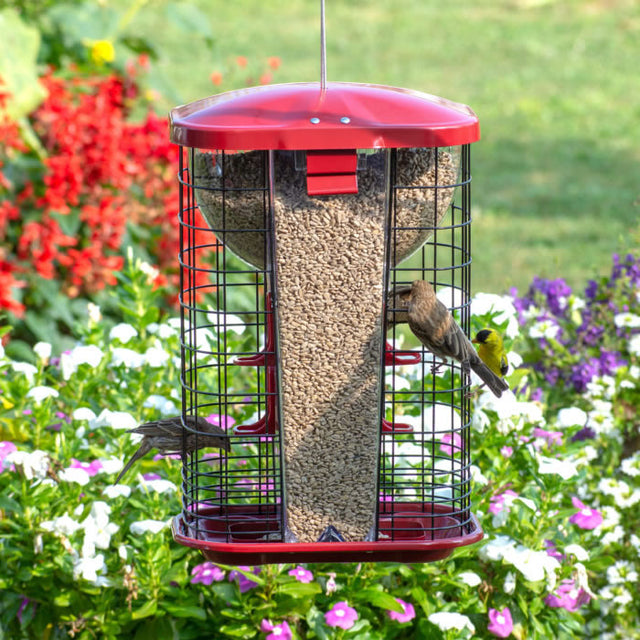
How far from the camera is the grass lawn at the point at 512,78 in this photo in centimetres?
926

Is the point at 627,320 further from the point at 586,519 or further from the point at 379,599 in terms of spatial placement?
the point at 379,599

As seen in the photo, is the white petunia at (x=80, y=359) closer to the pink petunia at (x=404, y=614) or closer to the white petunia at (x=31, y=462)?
the white petunia at (x=31, y=462)

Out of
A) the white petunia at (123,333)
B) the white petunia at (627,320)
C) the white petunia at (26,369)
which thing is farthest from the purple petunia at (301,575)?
the white petunia at (627,320)

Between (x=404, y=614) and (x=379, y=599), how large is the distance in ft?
0.34

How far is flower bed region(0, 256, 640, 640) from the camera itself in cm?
313

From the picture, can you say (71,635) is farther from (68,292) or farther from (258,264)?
(68,292)

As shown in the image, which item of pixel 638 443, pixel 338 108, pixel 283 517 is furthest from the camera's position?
pixel 638 443

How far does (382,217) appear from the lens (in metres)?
2.57

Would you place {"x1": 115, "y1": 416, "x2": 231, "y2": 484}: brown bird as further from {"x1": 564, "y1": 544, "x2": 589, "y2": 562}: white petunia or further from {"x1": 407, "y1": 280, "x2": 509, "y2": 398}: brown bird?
{"x1": 564, "y1": 544, "x2": 589, "y2": 562}: white petunia

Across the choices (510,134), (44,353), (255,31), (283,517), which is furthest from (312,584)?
(255,31)

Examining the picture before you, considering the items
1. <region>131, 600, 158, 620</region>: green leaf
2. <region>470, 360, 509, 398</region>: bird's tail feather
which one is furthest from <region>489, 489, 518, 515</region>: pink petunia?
<region>131, 600, 158, 620</region>: green leaf

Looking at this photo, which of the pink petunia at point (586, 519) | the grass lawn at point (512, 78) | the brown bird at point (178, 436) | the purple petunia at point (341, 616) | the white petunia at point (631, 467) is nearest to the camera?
the brown bird at point (178, 436)

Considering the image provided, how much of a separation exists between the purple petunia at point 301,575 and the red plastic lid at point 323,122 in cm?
128

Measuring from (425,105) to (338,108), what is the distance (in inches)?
8.6
